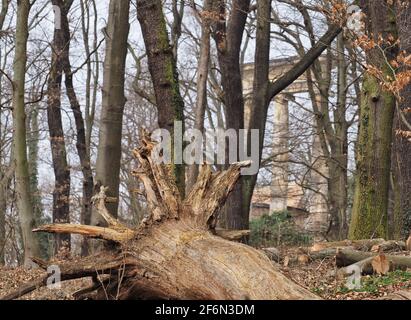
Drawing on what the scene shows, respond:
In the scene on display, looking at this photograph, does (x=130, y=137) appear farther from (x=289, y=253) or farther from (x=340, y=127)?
(x=289, y=253)

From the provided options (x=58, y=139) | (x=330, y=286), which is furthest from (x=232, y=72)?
(x=330, y=286)

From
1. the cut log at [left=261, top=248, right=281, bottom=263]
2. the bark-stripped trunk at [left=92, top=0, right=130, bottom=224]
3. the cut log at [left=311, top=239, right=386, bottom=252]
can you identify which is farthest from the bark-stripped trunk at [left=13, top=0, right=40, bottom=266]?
the cut log at [left=311, top=239, right=386, bottom=252]

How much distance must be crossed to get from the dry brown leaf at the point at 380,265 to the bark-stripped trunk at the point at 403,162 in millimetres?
4896

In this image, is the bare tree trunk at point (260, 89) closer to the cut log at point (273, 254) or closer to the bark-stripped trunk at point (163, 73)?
the cut log at point (273, 254)

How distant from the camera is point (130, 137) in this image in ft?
101

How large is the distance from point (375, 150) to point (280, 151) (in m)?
15.6

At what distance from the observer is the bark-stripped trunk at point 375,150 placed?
11719 mm

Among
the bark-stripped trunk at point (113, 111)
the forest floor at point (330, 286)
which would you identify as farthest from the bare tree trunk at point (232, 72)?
the forest floor at point (330, 286)

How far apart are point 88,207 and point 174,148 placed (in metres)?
8.84

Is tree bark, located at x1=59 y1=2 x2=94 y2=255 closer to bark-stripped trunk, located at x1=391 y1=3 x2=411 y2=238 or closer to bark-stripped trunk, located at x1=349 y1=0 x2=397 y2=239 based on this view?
bark-stripped trunk, located at x1=391 y1=3 x2=411 y2=238

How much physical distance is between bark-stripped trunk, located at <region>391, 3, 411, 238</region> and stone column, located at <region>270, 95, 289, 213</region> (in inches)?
438

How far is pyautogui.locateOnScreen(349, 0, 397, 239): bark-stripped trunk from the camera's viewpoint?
11719 mm

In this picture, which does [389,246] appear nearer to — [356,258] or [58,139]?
[356,258]

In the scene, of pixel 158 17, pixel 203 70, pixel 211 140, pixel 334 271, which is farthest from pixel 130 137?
pixel 334 271
